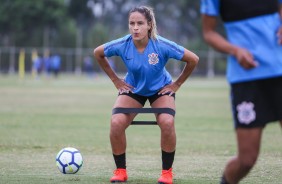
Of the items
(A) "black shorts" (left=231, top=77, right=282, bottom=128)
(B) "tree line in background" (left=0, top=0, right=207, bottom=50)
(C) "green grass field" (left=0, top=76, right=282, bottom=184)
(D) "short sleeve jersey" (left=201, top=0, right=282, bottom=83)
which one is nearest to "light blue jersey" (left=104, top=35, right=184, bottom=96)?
(C) "green grass field" (left=0, top=76, right=282, bottom=184)

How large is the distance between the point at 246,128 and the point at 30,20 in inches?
2709

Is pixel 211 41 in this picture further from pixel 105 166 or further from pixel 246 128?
pixel 105 166

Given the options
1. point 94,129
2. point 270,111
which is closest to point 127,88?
point 270,111

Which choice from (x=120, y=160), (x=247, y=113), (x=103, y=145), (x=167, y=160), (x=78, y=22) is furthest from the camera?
(x=78, y=22)

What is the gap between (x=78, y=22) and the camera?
77812 millimetres

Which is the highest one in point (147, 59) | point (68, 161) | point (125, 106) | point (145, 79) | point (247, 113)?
point (147, 59)

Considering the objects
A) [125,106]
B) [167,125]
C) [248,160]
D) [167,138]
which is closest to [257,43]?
[248,160]

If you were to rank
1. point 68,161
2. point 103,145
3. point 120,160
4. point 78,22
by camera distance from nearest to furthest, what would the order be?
point 120,160 → point 68,161 → point 103,145 → point 78,22

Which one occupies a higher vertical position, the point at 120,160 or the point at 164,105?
the point at 164,105

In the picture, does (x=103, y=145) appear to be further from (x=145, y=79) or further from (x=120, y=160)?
(x=145, y=79)

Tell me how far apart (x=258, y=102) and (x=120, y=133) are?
9.53ft

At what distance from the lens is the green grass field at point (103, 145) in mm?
8914

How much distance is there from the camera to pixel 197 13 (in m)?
77.1

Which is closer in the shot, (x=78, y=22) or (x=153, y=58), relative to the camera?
(x=153, y=58)
